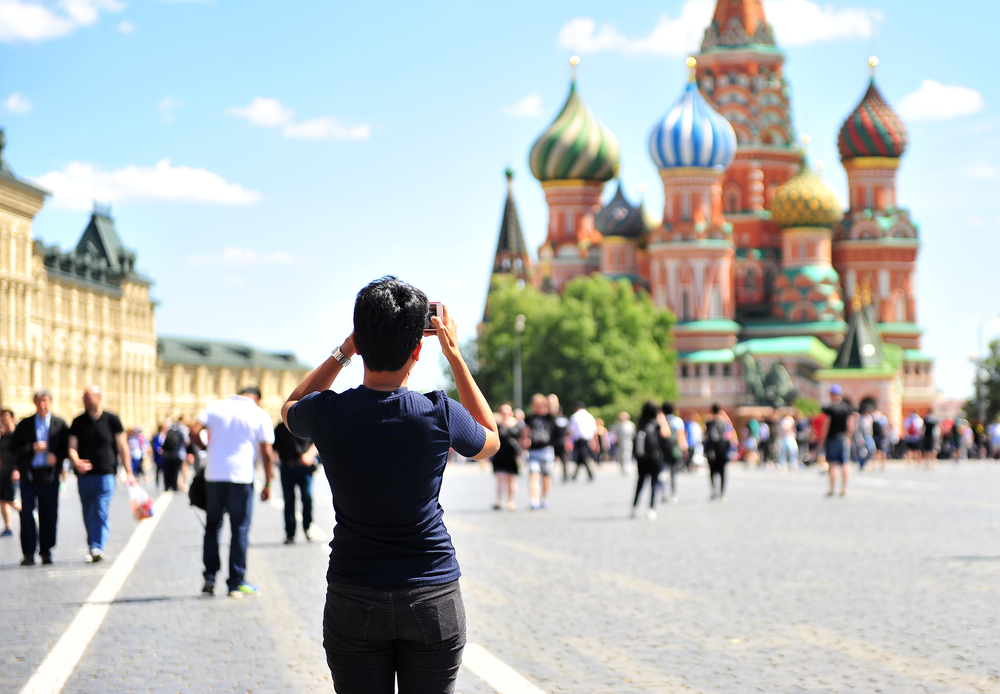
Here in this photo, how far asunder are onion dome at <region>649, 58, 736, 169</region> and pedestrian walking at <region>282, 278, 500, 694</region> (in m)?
74.9

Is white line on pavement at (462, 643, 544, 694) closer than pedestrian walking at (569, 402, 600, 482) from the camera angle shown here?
Yes

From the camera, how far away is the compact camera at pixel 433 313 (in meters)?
4.28

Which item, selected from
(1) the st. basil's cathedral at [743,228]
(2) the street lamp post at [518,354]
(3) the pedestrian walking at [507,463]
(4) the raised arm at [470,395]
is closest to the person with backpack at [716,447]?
(3) the pedestrian walking at [507,463]

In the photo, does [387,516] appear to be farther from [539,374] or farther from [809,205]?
[809,205]

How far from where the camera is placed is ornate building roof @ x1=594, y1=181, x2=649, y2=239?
8512cm

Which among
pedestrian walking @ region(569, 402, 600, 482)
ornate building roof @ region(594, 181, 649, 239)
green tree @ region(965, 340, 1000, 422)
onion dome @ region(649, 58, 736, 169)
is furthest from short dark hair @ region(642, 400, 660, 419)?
green tree @ region(965, 340, 1000, 422)

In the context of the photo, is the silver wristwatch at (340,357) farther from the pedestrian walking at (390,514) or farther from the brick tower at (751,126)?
the brick tower at (751,126)

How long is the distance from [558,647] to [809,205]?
75.8 meters

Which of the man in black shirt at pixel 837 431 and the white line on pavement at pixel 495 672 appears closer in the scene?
the white line on pavement at pixel 495 672

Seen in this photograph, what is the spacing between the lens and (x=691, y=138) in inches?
3061

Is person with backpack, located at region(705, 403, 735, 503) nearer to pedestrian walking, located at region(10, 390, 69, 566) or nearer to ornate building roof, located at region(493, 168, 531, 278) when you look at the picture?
pedestrian walking, located at region(10, 390, 69, 566)

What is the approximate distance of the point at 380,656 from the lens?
419cm

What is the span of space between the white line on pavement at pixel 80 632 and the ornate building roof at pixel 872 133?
7394 centimetres

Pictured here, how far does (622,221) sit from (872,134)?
48.0 ft
